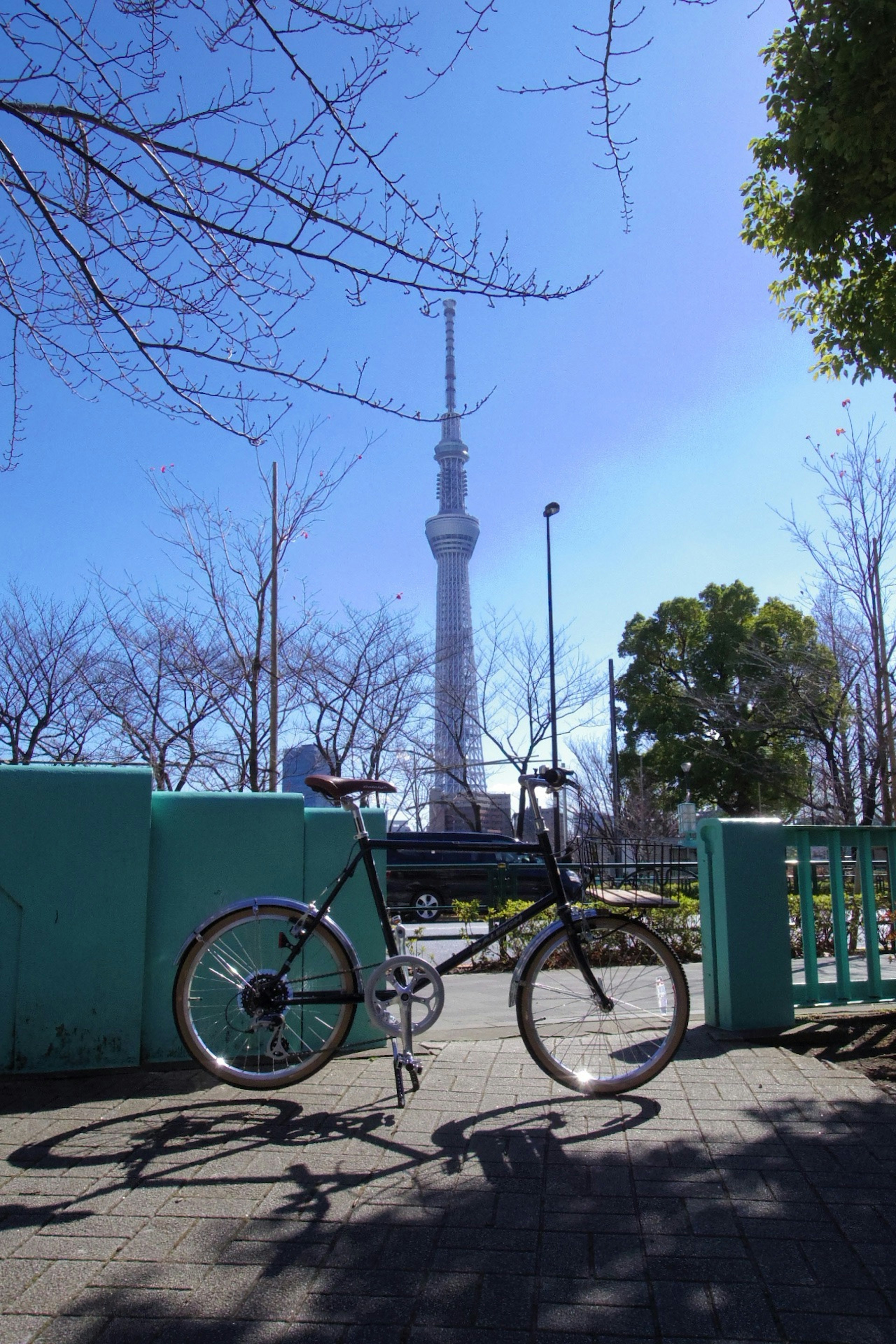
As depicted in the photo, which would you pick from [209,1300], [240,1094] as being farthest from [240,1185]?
[240,1094]

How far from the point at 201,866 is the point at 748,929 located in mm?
2507

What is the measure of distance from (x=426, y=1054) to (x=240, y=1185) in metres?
1.67

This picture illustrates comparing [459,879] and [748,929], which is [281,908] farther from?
[459,879]

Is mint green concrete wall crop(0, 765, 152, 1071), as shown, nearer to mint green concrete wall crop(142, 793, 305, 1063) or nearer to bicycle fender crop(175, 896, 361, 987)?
mint green concrete wall crop(142, 793, 305, 1063)

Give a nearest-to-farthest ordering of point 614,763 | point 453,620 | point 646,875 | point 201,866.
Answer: point 201,866 < point 646,875 < point 614,763 < point 453,620

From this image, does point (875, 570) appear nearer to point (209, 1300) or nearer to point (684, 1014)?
point (684, 1014)

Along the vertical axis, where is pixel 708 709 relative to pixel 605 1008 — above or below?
above

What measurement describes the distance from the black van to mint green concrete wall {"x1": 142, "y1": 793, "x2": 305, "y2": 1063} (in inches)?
18.3

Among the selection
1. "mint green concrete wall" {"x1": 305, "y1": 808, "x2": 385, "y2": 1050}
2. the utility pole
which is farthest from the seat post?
the utility pole

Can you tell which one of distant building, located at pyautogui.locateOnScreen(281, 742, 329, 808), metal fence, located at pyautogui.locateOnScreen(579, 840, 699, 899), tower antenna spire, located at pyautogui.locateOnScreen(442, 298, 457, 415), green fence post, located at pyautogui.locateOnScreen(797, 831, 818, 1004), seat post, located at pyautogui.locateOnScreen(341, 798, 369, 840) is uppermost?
tower antenna spire, located at pyautogui.locateOnScreen(442, 298, 457, 415)

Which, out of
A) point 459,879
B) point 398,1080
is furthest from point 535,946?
point 459,879

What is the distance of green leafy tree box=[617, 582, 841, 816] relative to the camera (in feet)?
93.9

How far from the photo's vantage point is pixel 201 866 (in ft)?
13.5

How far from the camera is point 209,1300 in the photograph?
2.09 m
